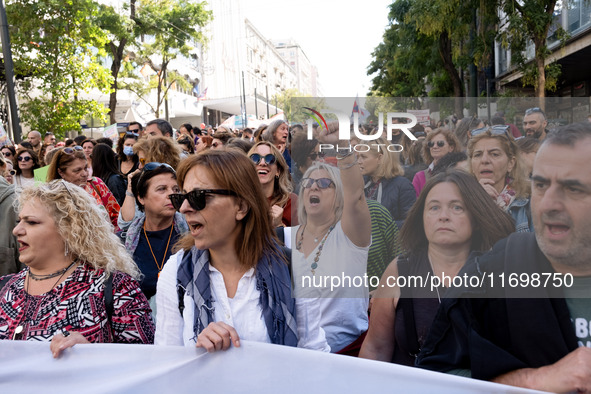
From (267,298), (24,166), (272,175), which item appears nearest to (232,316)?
(267,298)

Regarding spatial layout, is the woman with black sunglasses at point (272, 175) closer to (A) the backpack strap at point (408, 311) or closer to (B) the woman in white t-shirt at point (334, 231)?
(B) the woman in white t-shirt at point (334, 231)

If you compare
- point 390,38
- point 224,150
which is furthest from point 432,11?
point 224,150

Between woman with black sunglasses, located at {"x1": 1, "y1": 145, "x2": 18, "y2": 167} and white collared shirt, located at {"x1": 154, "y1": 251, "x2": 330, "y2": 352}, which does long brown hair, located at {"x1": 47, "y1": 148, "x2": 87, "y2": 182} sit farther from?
woman with black sunglasses, located at {"x1": 1, "y1": 145, "x2": 18, "y2": 167}

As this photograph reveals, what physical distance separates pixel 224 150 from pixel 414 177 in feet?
3.00

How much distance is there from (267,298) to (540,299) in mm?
960

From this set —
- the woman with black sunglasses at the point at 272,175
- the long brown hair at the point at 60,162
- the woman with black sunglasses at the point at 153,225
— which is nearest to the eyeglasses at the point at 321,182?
the woman with black sunglasses at the point at 153,225

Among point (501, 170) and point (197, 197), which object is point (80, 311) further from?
point (501, 170)

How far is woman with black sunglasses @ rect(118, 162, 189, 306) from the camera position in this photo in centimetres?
358

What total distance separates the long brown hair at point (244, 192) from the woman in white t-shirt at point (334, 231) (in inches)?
12.4

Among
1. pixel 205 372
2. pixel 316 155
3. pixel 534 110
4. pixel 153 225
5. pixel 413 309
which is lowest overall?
pixel 205 372

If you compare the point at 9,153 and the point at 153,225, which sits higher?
the point at 9,153

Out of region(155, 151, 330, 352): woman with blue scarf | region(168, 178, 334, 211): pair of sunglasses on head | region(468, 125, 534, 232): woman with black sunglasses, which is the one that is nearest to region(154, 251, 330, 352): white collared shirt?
region(155, 151, 330, 352): woman with blue scarf

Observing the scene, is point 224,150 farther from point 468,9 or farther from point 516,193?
point 468,9

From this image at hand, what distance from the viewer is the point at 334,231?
197 cm
